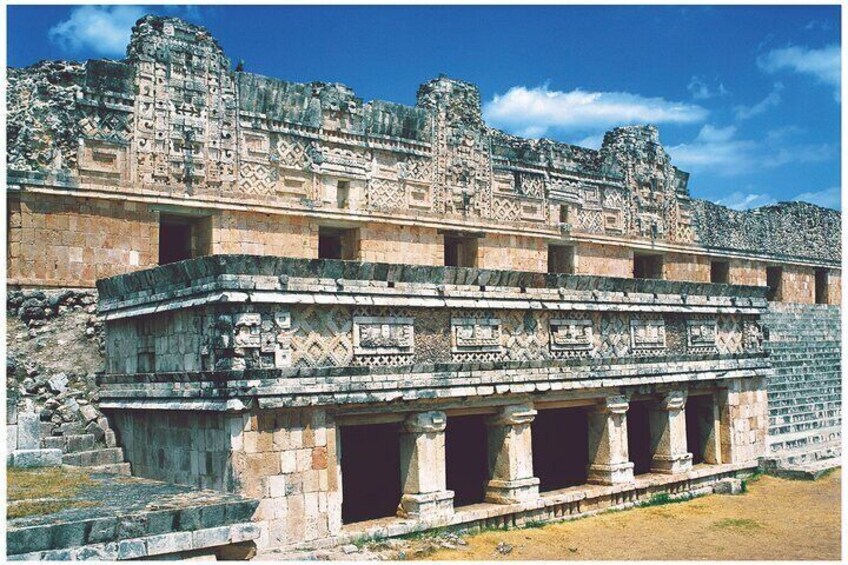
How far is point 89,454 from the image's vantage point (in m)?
10.3

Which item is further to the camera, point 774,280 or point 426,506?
point 774,280

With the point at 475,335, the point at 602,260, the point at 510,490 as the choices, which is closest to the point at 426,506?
the point at 510,490

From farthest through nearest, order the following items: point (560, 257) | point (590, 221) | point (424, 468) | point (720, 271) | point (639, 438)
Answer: point (720, 271) < point (590, 221) < point (560, 257) < point (639, 438) < point (424, 468)

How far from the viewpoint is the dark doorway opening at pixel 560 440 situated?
1463 centimetres

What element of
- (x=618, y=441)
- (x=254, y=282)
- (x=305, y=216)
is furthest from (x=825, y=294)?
(x=254, y=282)

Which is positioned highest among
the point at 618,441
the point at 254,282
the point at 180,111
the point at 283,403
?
the point at 180,111

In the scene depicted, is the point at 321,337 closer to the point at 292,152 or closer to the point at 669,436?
the point at 292,152

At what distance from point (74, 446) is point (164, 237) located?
4.30 meters

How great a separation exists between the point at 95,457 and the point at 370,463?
4542 millimetres

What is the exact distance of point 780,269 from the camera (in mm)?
22531

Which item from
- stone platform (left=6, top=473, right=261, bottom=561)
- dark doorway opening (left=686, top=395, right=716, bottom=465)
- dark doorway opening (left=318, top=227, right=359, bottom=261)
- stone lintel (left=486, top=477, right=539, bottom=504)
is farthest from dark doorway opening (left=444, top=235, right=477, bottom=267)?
stone platform (left=6, top=473, right=261, bottom=561)

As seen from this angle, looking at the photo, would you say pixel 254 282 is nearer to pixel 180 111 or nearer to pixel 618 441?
pixel 180 111

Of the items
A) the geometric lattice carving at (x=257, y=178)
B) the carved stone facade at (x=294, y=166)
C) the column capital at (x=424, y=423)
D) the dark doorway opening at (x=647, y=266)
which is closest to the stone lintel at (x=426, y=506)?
the column capital at (x=424, y=423)

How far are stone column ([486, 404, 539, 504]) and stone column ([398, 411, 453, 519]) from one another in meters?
0.97
